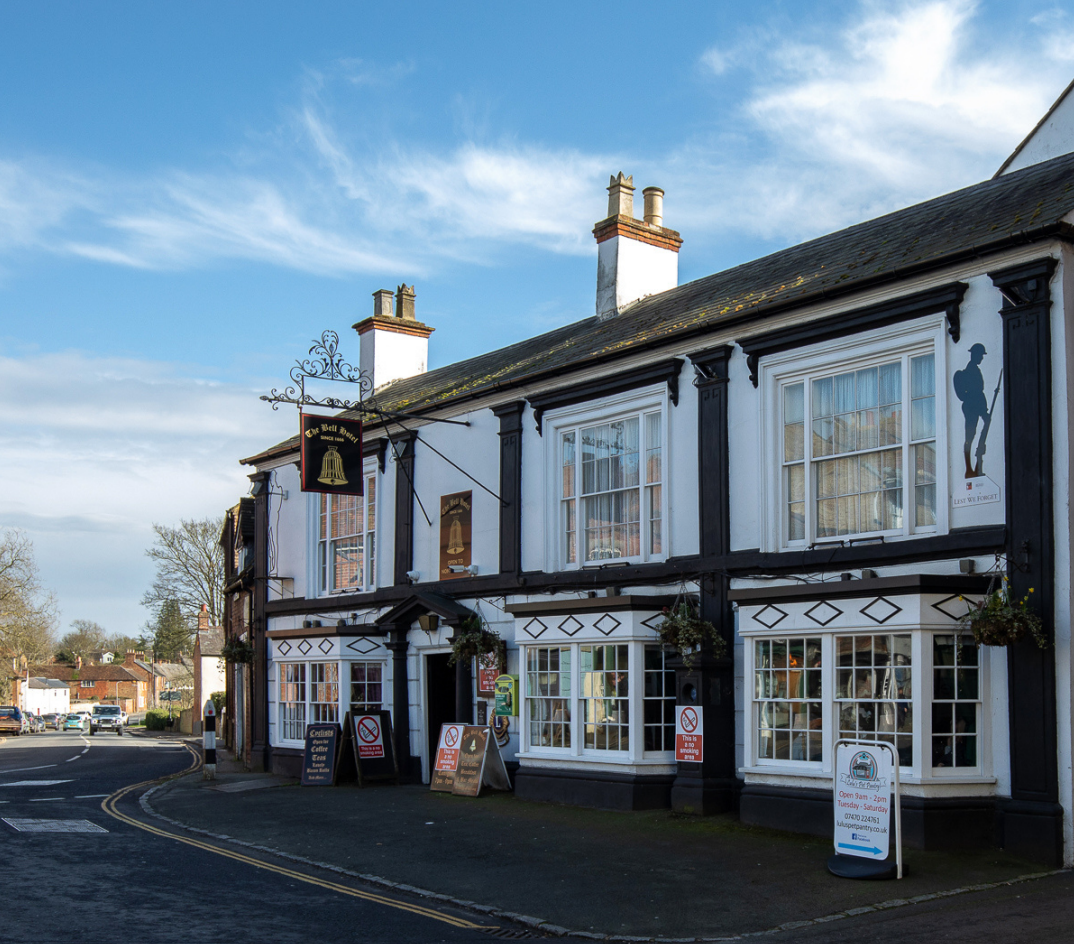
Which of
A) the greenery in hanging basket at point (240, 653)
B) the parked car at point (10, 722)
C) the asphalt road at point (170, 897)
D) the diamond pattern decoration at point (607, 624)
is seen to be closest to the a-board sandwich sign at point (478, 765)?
the diamond pattern decoration at point (607, 624)

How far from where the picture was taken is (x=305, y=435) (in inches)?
674

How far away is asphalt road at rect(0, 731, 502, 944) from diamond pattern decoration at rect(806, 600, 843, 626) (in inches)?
193

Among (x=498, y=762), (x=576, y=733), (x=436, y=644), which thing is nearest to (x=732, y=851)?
(x=576, y=733)

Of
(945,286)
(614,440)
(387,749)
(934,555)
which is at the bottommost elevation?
(387,749)

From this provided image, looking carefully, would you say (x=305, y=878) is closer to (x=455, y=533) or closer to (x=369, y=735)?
(x=369, y=735)

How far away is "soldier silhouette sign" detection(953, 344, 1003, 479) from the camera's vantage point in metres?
11.0

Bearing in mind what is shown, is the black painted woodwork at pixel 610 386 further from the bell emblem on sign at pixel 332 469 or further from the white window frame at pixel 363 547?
the white window frame at pixel 363 547

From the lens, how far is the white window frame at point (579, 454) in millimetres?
14531

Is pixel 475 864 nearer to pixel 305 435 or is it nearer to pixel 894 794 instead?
pixel 894 794

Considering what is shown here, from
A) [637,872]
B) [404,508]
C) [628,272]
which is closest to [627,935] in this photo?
[637,872]

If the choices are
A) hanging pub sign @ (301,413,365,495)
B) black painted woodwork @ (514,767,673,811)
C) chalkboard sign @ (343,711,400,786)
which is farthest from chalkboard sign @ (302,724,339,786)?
black painted woodwork @ (514,767,673,811)

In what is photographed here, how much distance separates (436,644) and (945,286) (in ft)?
33.1

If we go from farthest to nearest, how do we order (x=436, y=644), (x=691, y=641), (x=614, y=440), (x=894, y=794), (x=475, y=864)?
(x=436, y=644) < (x=614, y=440) < (x=691, y=641) < (x=475, y=864) < (x=894, y=794)

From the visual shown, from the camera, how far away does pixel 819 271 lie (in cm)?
1388
